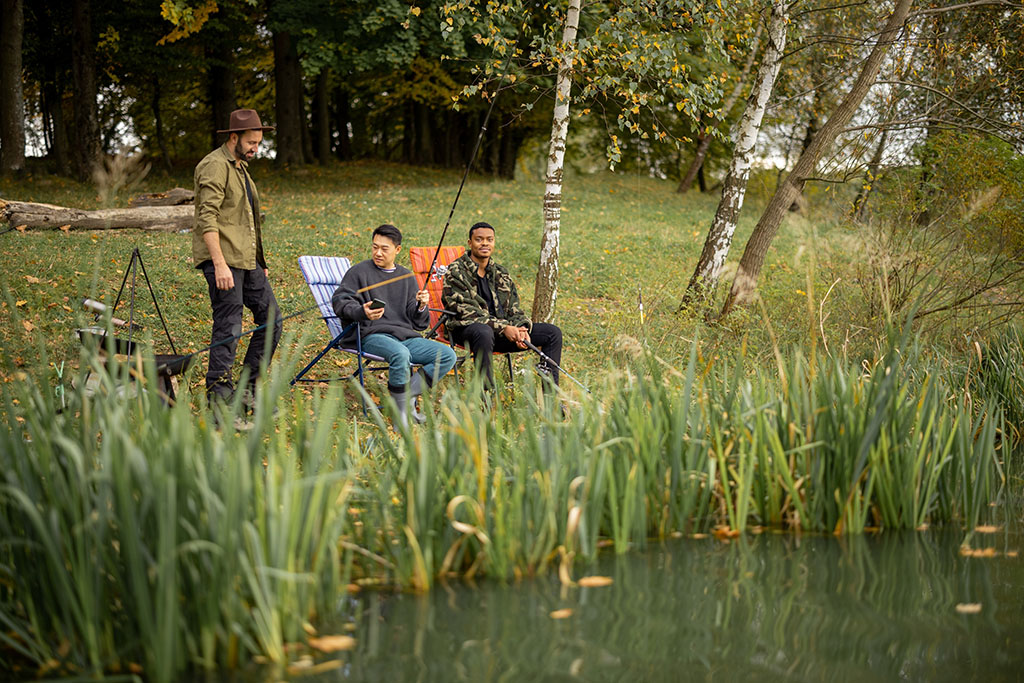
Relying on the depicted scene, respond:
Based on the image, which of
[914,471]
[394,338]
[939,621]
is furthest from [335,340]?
[939,621]

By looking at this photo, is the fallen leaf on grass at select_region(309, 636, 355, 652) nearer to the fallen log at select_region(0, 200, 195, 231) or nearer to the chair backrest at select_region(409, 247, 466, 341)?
the chair backrest at select_region(409, 247, 466, 341)

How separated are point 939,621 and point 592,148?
23301mm

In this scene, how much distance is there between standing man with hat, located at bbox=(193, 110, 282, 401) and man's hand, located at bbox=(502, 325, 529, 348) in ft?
4.46

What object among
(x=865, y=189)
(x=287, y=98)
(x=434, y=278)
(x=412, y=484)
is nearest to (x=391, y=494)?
(x=412, y=484)

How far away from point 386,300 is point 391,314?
93 mm

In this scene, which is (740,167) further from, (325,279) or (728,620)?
(728,620)

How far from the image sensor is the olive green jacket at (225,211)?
17.4ft

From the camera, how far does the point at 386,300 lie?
596cm

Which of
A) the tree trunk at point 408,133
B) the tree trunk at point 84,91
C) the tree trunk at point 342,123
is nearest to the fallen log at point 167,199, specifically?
the tree trunk at point 84,91

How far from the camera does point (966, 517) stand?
350cm

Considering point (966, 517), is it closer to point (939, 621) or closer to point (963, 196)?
point (939, 621)

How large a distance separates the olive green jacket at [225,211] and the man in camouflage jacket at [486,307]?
4.12 ft

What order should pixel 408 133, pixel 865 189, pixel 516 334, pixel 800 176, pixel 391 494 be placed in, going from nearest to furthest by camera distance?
pixel 391 494 → pixel 516 334 → pixel 865 189 → pixel 800 176 → pixel 408 133

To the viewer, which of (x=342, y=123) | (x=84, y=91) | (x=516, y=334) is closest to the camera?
(x=516, y=334)
